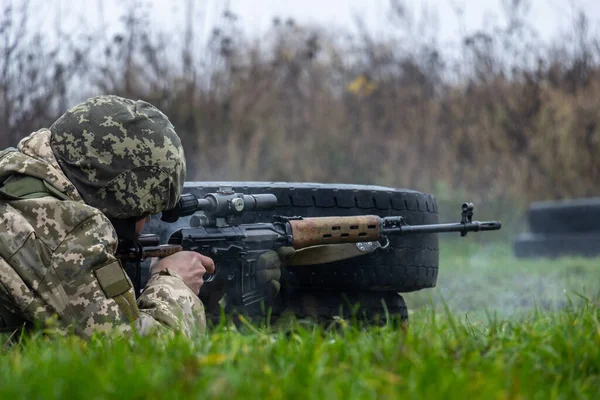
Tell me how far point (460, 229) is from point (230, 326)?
206 cm

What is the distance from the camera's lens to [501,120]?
50.9 feet

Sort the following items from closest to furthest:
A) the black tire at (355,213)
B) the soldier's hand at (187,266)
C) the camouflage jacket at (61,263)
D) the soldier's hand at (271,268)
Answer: the camouflage jacket at (61,263) → the soldier's hand at (187,266) → the soldier's hand at (271,268) → the black tire at (355,213)

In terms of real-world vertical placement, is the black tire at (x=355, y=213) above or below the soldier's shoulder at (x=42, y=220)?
below

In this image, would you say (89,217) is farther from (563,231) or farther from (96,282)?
(563,231)

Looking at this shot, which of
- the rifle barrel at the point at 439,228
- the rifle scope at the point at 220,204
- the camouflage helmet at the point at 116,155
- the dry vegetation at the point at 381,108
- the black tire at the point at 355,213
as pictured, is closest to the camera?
the camouflage helmet at the point at 116,155

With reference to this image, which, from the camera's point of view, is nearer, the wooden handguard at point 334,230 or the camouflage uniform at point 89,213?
the camouflage uniform at point 89,213

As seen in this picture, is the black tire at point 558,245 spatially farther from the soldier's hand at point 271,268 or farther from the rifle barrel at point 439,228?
the soldier's hand at point 271,268

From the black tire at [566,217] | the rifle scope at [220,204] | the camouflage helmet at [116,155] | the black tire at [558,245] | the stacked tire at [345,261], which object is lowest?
the black tire at [558,245]

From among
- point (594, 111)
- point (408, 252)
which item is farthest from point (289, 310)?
point (594, 111)

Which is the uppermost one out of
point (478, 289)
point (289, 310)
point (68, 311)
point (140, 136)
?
point (140, 136)

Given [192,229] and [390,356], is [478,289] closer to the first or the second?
[192,229]

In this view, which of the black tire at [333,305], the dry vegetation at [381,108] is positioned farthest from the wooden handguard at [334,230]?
the dry vegetation at [381,108]

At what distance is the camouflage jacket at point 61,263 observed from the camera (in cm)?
305

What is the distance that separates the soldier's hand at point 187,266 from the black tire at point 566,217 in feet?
29.5
